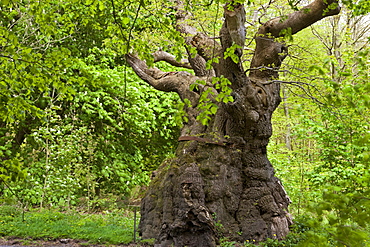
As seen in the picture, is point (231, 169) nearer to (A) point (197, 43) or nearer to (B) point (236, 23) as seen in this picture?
(B) point (236, 23)

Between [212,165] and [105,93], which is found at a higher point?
[105,93]

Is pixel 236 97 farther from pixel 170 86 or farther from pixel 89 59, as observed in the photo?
pixel 89 59

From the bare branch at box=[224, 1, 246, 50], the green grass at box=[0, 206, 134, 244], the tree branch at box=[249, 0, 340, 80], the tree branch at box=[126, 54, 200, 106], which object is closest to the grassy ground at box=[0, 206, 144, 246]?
the green grass at box=[0, 206, 134, 244]

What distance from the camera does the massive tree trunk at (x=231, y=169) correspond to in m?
5.26

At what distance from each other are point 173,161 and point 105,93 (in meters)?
4.33

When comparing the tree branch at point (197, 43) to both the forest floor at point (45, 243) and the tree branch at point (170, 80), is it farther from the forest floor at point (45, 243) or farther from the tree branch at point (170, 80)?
the forest floor at point (45, 243)

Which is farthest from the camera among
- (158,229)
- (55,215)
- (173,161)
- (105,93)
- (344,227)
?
(105,93)

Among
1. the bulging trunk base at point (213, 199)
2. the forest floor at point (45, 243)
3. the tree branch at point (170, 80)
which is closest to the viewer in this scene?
the bulging trunk base at point (213, 199)

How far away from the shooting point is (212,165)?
6.04 m

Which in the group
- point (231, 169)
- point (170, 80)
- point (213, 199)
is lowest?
point (213, 199)

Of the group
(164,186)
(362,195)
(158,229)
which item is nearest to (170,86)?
(164,186)

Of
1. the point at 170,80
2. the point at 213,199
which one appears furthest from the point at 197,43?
the point at 213,199

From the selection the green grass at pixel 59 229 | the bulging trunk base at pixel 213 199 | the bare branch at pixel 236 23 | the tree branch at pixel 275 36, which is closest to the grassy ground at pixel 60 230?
the green grass at pixel 59 229

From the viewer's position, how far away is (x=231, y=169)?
20.2ft
